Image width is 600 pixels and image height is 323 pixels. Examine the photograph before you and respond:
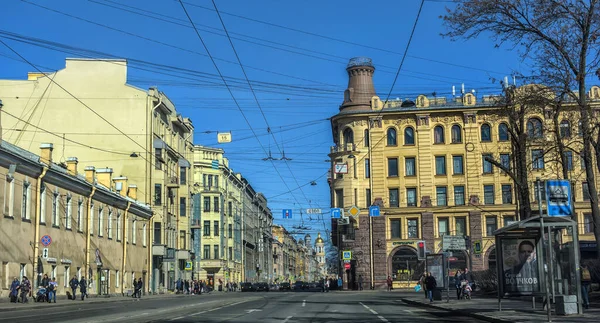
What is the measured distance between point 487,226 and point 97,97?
3744cm

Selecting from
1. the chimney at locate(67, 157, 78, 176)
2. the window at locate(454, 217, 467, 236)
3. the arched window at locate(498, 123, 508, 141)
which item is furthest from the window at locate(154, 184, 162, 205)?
the arched window at locate(498, 123, 508, 141)

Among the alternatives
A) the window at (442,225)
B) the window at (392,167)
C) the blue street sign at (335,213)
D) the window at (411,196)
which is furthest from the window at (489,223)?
the blue street sign at (335,213)

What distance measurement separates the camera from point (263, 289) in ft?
277

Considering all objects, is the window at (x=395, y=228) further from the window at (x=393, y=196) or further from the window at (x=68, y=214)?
the window at (x=68, y=214)

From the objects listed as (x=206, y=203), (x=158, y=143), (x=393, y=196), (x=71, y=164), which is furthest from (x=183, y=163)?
(x=71, y=164)

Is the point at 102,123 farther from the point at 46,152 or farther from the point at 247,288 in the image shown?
the point at 247,288

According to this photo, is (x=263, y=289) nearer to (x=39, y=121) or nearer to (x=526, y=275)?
(x=39, y=121)

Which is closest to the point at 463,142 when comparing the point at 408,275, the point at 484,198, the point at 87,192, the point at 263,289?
the point at 484,198

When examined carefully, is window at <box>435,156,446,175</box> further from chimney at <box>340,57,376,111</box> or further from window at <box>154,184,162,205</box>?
window at <box>154,184,162,205</box>

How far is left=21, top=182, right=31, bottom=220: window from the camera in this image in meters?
37.1

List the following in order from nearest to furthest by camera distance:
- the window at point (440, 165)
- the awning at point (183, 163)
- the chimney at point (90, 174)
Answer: the chimney at point (90, 174), the window at point (440, 165), the awning at point (183, 163)

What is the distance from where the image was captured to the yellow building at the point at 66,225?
3553 centimetres

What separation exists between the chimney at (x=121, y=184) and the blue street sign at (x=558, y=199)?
41.7 meters

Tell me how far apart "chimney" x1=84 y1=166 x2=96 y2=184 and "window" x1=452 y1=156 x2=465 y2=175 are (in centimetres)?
3464
